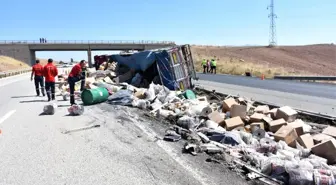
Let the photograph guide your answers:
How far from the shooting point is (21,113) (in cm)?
1113

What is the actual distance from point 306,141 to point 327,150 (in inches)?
27.6

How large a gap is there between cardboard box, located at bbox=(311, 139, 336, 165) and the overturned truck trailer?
32.7ft

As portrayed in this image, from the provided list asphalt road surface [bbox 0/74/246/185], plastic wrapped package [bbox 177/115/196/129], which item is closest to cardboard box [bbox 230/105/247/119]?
plastic wrapped package [bbox 177/115/196/129]

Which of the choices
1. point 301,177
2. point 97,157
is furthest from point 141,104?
point 301,177

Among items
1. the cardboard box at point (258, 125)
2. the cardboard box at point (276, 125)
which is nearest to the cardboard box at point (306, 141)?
the cardboard box at point (276, 125)

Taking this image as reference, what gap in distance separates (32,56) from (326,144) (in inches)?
3710

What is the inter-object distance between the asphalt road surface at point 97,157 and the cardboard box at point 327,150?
7.28 feet

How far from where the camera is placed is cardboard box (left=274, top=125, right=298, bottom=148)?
24.7ft

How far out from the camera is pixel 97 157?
6.09m

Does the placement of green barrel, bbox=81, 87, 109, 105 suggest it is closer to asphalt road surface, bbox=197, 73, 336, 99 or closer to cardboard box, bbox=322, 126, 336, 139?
cardboard box, bbox=322, 126, 336, 139

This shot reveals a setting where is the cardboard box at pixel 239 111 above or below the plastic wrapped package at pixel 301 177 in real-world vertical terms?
above

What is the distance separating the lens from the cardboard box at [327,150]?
6.55 meters

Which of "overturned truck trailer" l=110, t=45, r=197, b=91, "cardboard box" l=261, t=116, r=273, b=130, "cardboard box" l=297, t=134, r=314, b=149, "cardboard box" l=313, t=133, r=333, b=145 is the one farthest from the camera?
"overturned truck trailer" l=110, t=45, r=197, b=91

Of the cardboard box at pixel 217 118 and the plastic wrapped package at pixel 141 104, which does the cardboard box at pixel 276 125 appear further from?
the plastic wrapped package at pixel 141 104
